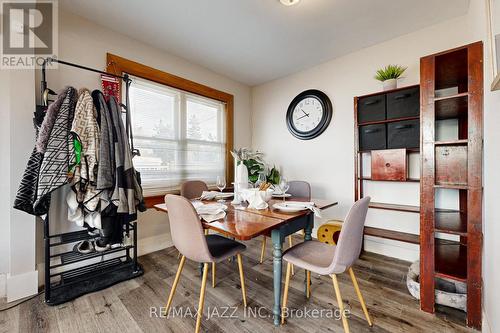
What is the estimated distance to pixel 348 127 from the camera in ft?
8.96

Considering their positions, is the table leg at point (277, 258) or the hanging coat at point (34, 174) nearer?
the table leg at point (277, 258)

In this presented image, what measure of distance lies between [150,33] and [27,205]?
202 cm

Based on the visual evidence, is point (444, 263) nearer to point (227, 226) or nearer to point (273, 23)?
point (227, 226)

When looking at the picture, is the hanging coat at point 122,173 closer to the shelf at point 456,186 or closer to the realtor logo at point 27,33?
the realtor logo at point 27,33

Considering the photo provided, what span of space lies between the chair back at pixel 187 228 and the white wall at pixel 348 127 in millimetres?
1670

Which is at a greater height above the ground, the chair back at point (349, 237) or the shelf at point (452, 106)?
the shelf at point (452, 106)

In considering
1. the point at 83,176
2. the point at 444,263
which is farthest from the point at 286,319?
the point at 83,176

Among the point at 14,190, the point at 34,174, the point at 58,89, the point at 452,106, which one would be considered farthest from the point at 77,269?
the point at 452,106

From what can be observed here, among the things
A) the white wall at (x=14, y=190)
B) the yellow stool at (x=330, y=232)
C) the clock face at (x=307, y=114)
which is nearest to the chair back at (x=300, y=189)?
the yellow stool at (x=330, y=232)

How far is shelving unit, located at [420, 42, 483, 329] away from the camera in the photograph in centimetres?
132

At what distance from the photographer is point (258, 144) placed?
383 cm

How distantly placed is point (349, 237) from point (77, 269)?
2.39m

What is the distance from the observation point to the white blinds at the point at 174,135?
2.53 metres

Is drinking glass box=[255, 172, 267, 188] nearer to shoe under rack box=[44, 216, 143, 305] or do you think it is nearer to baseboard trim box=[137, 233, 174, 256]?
shoe under rack box=[44, 216, 143, 305]
